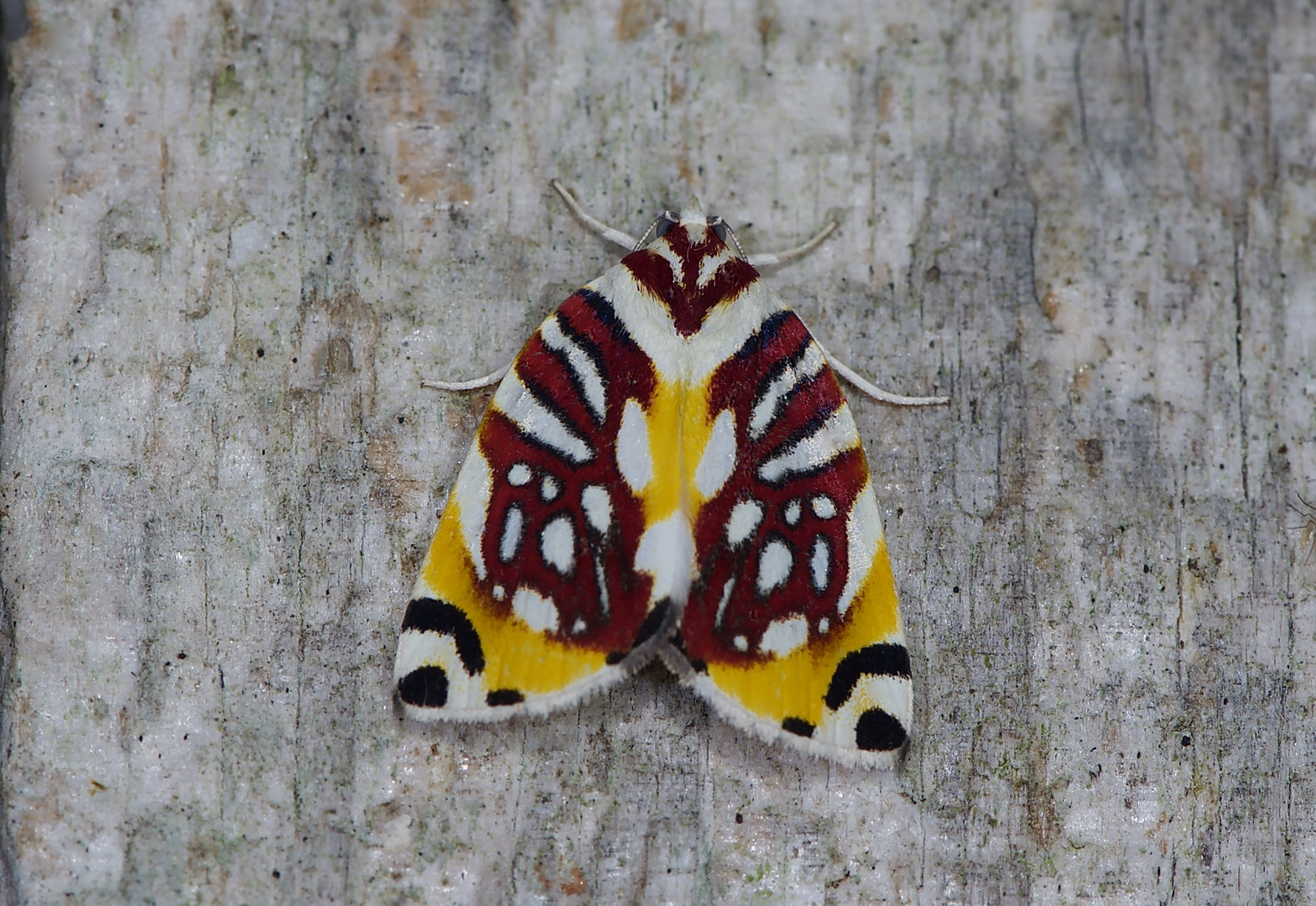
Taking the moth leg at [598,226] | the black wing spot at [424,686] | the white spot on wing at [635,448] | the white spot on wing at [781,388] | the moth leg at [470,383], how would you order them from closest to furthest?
1. the black wing spot at [424,686]
2. the white spot on wing at [635,448]
3. the white spot on wing at [781,388]
4. the moth leg at [470,383]
5. the moth leg at [598,226]

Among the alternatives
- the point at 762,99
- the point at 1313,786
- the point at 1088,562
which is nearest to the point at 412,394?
the point at 762,99

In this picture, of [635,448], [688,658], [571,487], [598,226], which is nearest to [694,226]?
[598,226]

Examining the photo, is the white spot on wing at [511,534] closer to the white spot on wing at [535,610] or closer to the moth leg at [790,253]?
the white spot on wing at [535,610]

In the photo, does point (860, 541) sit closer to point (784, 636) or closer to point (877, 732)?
point (784, 636)

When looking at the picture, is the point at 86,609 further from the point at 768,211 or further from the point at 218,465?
the point at 768,211

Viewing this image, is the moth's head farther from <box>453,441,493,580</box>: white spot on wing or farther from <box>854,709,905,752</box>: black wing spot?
<box>854,709,905,752</box>: black wing spot

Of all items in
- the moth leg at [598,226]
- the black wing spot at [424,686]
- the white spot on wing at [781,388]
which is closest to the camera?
the black wing spot at [424,686]

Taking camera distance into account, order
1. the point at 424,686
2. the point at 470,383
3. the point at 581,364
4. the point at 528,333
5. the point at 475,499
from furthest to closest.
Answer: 1. the point at 528,333
2. the point at 470,383
3. the point at 581,364
4. the point at 475,499
5. the point at 424,686

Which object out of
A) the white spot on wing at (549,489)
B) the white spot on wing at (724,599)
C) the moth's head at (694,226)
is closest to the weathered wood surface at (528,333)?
the moth's head at (694,226)
